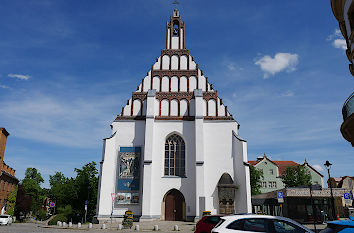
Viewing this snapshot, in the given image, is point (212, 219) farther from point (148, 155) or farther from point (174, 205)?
point (174, 205)

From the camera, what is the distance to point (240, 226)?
7527 mm

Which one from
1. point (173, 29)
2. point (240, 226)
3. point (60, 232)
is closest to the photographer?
point (240, 226)

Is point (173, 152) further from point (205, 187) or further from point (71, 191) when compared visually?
point (71, 191)

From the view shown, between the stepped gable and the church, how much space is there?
0.11 metres

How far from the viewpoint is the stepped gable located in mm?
29688

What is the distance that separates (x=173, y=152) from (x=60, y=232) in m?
13.5

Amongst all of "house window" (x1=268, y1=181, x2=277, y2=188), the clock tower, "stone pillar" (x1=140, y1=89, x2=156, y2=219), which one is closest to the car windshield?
"stone pillar" (x1=140, y1=89, x2=156, y2=219)

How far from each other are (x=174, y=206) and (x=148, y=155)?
558cm

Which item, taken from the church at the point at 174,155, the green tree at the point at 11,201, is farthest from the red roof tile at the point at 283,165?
the green tree at the point at 11,201

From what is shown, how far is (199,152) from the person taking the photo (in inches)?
1064

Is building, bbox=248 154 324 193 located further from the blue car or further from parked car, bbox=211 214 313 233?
the blue car

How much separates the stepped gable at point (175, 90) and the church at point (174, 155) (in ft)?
0.35

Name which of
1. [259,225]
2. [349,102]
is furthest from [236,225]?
[349,102]

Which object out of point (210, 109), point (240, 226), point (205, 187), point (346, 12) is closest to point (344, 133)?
point (346, 12)
